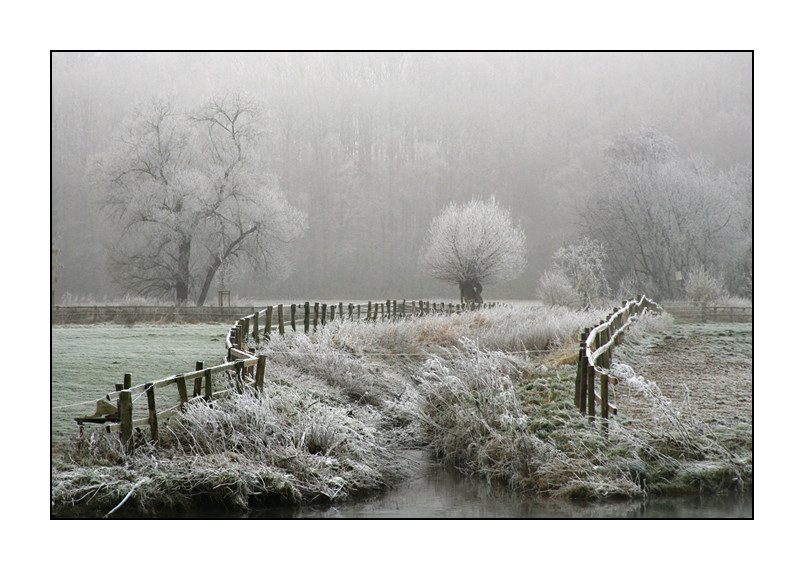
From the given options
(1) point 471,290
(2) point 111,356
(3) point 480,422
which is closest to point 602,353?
(3) point 480,422

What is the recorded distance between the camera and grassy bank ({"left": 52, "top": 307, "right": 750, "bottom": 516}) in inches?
260

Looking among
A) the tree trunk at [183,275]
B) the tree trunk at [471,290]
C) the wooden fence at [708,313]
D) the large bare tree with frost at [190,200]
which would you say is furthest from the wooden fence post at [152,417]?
the wooden fence at [708,313]

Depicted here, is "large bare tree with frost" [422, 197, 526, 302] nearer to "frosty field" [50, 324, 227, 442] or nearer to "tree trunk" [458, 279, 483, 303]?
"tree trunk" [458, 279, 483, 303]

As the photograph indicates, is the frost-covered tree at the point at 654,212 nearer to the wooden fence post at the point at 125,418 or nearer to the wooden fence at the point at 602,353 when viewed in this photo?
the wooden fence at the point at 602,353

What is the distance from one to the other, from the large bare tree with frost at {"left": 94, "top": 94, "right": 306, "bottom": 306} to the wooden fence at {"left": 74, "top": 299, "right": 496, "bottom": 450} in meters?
0.88

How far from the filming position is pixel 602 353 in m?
8.31

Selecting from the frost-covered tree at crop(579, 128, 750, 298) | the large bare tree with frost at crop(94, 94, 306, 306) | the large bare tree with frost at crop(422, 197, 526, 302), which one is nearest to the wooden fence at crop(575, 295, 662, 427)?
the frost-covered tree at crop(579, 128, 750, 298)

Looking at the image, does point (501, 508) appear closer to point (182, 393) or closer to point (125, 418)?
point (182, 393)

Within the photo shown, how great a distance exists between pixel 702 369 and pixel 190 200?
597 centimetres

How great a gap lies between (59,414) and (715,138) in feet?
23.7

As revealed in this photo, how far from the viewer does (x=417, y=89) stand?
27.7 ft

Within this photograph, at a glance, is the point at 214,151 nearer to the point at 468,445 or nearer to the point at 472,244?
the point at 472,244

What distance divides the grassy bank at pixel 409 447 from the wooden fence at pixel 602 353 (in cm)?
21

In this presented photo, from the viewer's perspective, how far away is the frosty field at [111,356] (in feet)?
24.7
